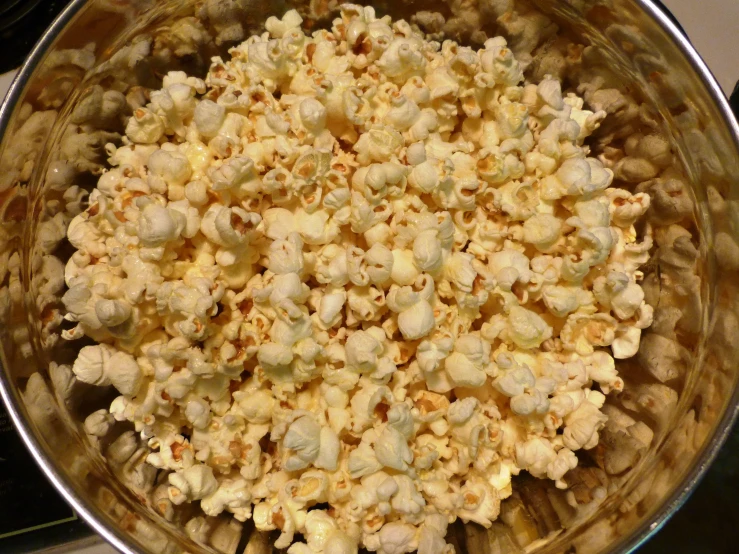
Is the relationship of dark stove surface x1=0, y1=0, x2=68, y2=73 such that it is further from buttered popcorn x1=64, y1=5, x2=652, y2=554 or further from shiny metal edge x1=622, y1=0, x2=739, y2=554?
shiny metal edge x1=622, y1=0, x2=739, y2=554

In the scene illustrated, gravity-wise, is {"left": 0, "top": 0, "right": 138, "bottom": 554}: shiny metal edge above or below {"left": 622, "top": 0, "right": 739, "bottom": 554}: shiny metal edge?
below

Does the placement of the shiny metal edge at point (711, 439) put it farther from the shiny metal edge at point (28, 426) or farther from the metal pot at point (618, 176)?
the shiny metal edge at point (28, 426)

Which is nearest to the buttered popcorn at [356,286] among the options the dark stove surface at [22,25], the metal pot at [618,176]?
the metal pot at [618,176]

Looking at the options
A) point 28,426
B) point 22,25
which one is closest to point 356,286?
point 28,426

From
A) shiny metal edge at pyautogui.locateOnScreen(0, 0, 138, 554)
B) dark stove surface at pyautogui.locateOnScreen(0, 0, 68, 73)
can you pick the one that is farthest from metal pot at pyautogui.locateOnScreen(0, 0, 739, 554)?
dark stove surface at pyautogui.locateOnScreen(0, 0, 68, 73)

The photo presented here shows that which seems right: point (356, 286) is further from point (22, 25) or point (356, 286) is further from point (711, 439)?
point (22, 25)

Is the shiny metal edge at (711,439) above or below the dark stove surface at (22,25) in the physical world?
above
